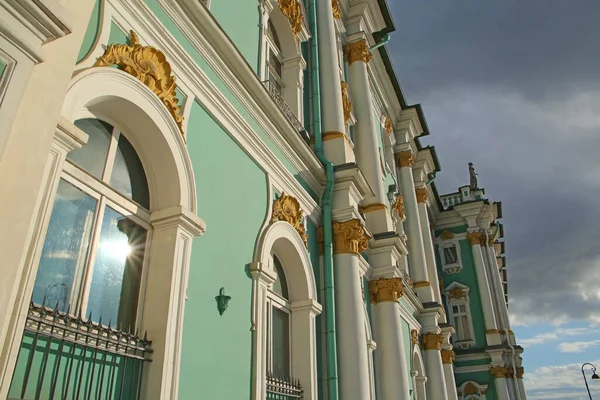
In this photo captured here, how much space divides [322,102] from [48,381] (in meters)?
7.88

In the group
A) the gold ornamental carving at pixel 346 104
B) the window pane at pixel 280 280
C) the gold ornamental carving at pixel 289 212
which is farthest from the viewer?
the gold ornamental carving at pixel 346 104

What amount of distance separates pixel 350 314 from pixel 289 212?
2093mm

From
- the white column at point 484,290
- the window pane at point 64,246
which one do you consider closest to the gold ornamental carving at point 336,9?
the window pane at point 64,246

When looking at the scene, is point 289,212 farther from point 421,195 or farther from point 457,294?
point 457,294

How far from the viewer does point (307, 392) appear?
725 cm

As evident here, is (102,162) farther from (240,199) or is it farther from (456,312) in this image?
(456,312)

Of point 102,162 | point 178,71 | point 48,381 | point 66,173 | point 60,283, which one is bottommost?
point 48,381

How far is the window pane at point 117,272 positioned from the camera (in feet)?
13.5

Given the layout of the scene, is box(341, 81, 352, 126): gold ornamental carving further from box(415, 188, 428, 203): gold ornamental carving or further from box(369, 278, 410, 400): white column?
box(415, 188, 428, 203): gold ornamental carving

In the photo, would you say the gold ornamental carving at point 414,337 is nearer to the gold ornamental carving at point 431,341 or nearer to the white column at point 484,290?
the gold ornamental carving at point 431,341

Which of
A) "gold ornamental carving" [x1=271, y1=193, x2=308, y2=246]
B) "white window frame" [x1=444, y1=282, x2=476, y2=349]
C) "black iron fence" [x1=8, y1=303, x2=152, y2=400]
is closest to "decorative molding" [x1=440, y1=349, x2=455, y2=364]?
"white window frame" [x1=444, y1=282, x2=476, y2=349]

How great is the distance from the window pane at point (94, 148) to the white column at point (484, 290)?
23232mm

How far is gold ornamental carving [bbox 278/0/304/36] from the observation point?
9391 millimetres

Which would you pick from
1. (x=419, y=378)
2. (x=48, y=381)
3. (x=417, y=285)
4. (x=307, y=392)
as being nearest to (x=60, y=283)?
(x=48, y=381)
